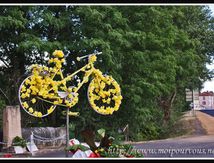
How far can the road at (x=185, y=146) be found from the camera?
1089 cm

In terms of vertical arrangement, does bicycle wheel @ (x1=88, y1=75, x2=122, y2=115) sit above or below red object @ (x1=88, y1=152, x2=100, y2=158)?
above

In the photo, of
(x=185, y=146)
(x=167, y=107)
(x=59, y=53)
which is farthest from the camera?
(x=167, y=107)

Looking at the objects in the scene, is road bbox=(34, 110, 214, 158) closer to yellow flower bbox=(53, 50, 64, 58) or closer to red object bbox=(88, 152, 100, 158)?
red object bbox=(88, 152, 100, 158)

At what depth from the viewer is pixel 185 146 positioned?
1495 cm

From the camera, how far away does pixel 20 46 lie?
45.2 ft

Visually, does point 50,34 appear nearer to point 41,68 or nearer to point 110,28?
point 110,28

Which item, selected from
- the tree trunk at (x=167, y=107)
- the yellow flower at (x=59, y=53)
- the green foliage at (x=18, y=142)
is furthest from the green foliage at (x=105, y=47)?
the yellow flower at (x=59, y=53)

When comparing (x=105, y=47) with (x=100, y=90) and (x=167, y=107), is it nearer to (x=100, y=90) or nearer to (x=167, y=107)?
(x=100, y=90)

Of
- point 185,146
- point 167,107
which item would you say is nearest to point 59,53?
point 185,146

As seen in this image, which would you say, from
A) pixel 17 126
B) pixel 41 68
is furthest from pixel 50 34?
pixel 41 68

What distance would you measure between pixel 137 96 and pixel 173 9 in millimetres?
5356

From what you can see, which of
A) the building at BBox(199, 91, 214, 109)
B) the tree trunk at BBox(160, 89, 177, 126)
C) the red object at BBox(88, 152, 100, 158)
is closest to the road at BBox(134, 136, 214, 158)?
the red object at BBox(88, 152, 100, 158)

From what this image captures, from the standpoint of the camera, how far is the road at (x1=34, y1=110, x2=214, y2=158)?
10.9 metres

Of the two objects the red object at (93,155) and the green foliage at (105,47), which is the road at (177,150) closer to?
the green foliage at (105,47)
